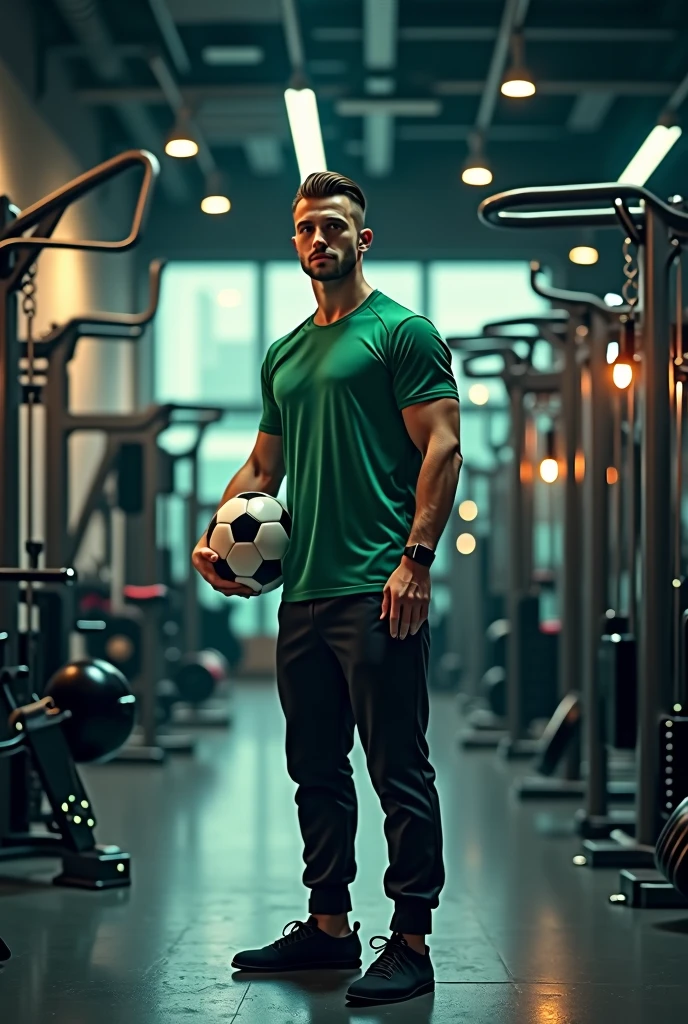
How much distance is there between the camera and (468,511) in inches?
398

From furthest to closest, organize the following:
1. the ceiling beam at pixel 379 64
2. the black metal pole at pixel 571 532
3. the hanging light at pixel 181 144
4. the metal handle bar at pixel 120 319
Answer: the ceiling beam at pixel 379 64 < the hanging light at pixel 181 144 < the black metal pole at pixel 571 532 < the metal handle bar at pixel 120 319

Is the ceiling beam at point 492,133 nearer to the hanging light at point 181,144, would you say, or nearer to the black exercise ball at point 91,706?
the hanging light at point 181,144

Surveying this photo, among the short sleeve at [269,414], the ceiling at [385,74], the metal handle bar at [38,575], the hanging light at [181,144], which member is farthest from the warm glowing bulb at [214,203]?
the short sleeve at [269,414]

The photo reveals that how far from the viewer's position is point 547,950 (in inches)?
121

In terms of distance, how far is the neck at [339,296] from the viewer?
2811mm

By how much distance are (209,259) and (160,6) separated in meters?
3.74

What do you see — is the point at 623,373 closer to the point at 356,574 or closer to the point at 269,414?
the point at 269,414

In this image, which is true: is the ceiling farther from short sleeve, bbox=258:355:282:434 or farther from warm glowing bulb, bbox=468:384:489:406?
short sleeve, bbox=258:355:282:434

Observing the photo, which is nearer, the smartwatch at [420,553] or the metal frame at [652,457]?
the smartwatch at [420,553]

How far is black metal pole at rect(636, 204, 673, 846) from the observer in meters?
3.73

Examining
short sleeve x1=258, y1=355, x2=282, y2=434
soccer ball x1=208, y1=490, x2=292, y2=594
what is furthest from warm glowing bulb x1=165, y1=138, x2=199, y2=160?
soccer ball x1=208, y1=490, x2=292, y2=594

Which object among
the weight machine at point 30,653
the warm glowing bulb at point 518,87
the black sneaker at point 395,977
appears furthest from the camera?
the warm glowing bulb at point 518,87

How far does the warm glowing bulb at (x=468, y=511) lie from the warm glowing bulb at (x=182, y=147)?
3.58 meters

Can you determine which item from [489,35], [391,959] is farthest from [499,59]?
[391,959]
